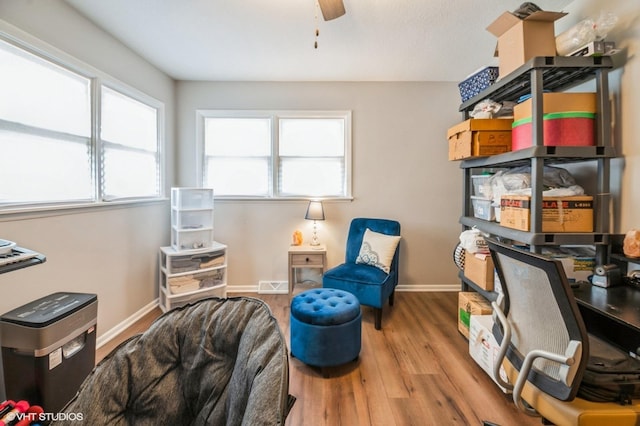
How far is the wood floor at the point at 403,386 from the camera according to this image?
1.67 meters

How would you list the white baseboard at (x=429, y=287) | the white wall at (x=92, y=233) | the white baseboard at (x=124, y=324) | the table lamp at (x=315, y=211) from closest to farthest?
the white wall at (x=92, y=233)
the white baseboard at (x=124, y=324)
the table lamp at (x=315, y=211)
the white baseboard at (x=429, y=287)

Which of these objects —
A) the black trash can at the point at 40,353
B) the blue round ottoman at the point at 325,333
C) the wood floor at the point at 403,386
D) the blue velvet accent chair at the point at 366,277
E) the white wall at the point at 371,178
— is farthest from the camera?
the white wall at the point at 371,178

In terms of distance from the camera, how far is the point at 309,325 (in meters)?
2.03

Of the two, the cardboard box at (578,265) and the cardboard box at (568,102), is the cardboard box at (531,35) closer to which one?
the cardboard box at (568,102)

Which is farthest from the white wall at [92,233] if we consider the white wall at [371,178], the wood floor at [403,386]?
the white wall at [371,178]

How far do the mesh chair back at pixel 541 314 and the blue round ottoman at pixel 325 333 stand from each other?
3.42 feet

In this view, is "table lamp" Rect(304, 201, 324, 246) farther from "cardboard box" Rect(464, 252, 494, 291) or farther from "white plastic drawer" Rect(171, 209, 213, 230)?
"cardboard box" Rect(464, 252, 494, 291)

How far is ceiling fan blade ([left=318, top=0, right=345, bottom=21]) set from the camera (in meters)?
1.74

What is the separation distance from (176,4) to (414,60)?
7.31 ft

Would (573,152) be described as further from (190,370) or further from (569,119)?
(190,370)

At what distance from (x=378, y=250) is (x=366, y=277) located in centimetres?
42

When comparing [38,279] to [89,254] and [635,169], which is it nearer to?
[89,254]

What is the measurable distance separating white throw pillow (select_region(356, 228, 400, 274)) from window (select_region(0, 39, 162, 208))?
8.14 feet

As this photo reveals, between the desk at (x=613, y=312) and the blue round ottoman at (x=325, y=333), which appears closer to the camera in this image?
the desk at (x=613, y=312)
